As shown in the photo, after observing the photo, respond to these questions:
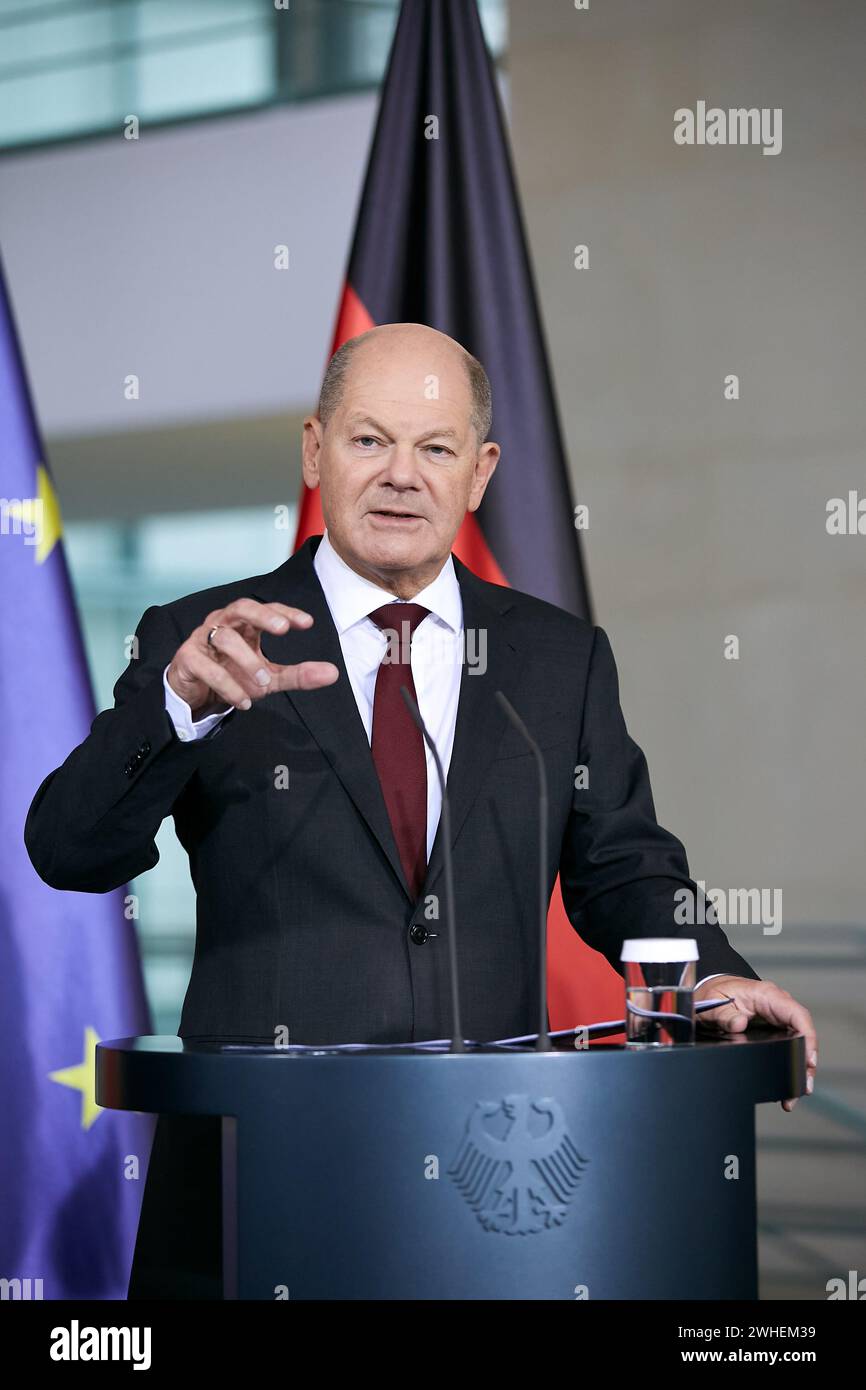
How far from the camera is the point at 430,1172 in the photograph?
4.43 ft

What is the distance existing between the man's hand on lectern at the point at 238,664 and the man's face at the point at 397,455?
1.78ft

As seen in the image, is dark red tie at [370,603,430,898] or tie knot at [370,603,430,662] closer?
dark red tie at [370,603,430,898]

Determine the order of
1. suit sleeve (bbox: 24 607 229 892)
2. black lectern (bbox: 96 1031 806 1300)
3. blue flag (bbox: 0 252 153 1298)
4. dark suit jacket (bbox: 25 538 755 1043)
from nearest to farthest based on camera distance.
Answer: black lectern (bbox: 96 1031 806 1300), suit sleeve (bbox: 24 607 229 892), dark suit jacket (bbox: 25 538 755 1043), blue flag (bbox: 0 252 153 1298)

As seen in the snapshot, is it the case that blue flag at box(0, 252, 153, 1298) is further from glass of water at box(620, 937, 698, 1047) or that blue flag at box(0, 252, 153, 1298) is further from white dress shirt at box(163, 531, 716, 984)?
glass of water at box(620, 937, 698, 1047)

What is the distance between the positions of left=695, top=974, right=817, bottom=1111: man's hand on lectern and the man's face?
0.76m

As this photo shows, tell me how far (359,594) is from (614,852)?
0.52m

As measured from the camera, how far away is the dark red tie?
6.55ft

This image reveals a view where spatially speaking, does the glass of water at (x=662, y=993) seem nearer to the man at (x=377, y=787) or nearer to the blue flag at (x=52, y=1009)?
the man at (x=377, y=787)

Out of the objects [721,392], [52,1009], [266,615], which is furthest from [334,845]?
[721,392]

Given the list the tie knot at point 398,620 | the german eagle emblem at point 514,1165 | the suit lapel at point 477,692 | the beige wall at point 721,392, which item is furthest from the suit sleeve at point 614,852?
the beige wall at point 721,392

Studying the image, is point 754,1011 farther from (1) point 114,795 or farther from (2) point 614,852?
(1) point 114,795

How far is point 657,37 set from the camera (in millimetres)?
3934

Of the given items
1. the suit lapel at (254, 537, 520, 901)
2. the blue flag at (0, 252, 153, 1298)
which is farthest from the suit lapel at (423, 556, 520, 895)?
the blue flag at (0, 252, 153, 1298)

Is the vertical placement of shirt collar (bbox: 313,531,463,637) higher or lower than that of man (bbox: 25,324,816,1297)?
higher
